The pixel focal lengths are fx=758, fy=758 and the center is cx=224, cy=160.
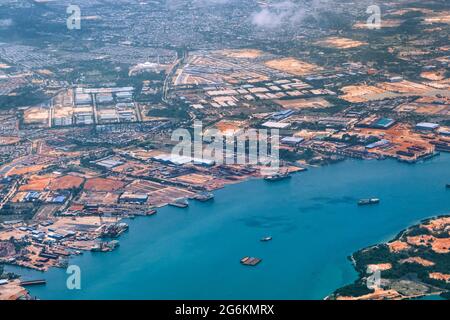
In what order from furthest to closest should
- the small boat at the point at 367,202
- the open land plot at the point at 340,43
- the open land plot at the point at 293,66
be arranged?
1. the open land plot at the point at 340,43
2. the open land plot at the point at 293,66
3. the small boat at the point at 367,202

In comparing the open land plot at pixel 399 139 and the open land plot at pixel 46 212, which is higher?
the open land plot at pixel 399 139


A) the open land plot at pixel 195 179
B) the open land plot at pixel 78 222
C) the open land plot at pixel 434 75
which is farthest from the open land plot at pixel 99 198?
the open land plot at pixel 434 75

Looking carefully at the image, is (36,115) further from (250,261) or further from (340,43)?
(340,43)

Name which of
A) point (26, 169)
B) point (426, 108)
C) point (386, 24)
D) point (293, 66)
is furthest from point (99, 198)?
point (386, 24)

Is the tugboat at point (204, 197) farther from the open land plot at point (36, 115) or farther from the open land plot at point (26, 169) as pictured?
the open land plot at point (36, 115)

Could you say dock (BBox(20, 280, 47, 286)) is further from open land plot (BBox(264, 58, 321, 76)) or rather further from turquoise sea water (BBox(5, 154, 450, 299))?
open land plot (BBox(264, 58, 321, 76))

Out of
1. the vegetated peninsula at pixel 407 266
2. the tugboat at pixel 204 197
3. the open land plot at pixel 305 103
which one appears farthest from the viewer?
the open land plot at pixel 305 103

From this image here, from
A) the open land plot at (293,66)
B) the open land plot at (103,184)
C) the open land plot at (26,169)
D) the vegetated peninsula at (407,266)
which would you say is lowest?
the open land plot at (26,169)
